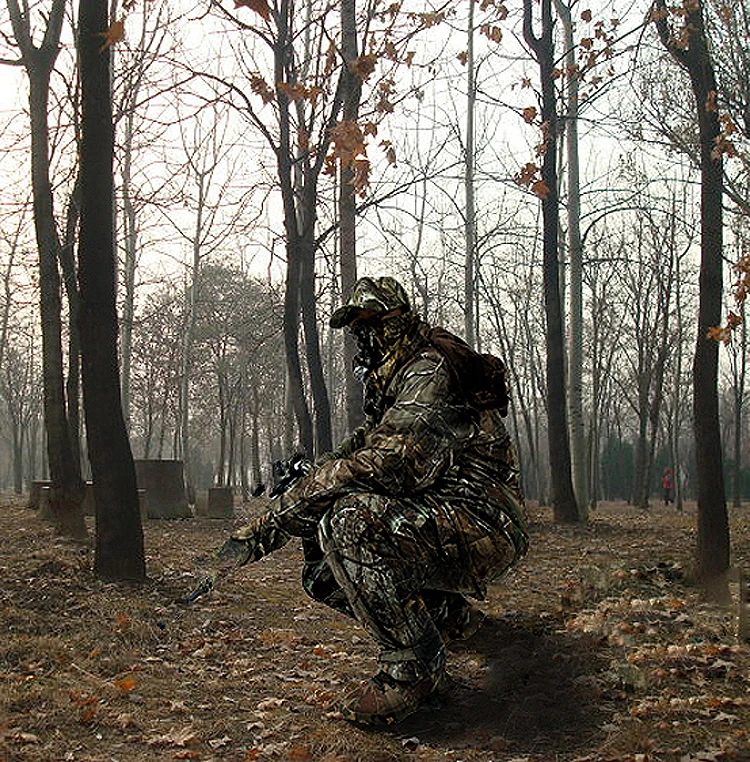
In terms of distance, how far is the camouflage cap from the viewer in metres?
4.19

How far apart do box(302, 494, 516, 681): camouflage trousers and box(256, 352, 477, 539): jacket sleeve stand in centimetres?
8

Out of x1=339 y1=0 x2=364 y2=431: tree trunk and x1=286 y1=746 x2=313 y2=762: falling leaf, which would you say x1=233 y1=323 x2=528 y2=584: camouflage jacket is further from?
x1=339 y1=0 x2=364 y2=431: tree trunk

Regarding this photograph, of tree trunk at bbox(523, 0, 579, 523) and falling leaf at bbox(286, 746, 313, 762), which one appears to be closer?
falling leaf at bbox(286, 746, 313, 762)

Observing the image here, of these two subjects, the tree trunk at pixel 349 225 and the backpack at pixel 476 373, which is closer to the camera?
the backpack at pixel 476 373

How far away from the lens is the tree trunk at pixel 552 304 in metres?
14.9

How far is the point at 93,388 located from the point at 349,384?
6798 millimetres

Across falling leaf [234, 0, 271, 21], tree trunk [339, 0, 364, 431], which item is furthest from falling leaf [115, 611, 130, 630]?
tree trunk [339, 0, 364, 431]

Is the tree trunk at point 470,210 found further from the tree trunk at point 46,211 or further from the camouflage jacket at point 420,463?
the camouflage jacket at point 420,463

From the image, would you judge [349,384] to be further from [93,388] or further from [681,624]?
[681,624]

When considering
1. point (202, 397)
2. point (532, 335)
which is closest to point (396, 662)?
point (532, 335)

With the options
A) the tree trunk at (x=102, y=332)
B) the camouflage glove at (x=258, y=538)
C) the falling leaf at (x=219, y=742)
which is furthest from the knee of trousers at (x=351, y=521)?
the tree trunk at (x=102, y=332)

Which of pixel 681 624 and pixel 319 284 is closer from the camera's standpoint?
pixel 681 624

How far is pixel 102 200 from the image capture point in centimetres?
823

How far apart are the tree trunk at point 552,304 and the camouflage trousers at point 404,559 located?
35.8 ft
